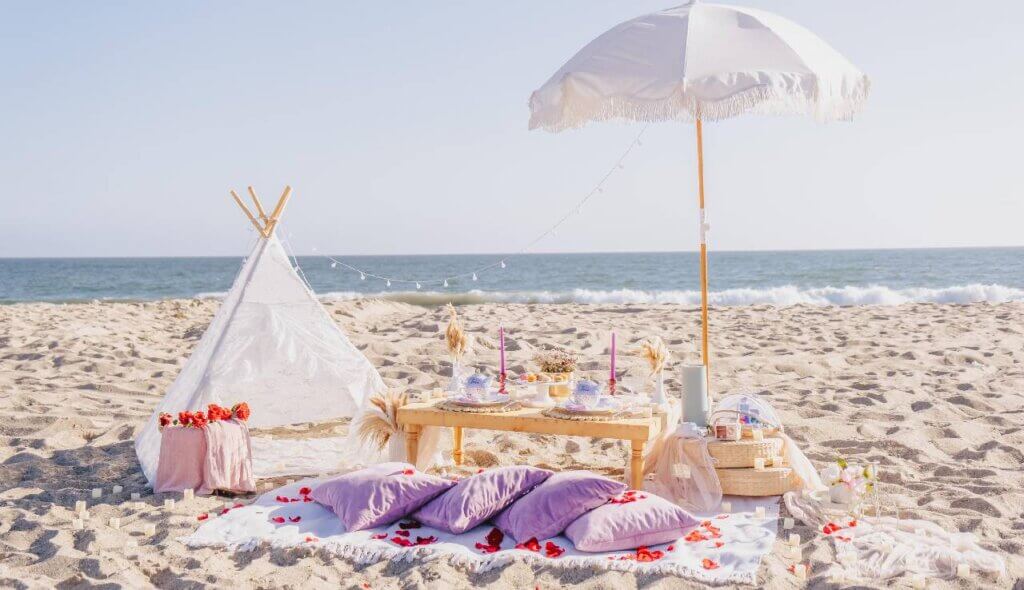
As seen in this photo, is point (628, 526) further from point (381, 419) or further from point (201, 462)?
point (201, 462)

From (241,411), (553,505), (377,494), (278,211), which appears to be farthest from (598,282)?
→ (553,505)

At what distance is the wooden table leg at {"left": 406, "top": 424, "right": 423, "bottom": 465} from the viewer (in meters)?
4.31

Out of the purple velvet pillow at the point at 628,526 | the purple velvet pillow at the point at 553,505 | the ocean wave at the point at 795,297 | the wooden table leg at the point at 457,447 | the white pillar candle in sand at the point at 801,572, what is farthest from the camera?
the ocean wave at the point at 795,297

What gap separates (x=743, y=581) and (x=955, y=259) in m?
42.2

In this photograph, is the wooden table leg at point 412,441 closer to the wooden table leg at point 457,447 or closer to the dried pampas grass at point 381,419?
the dried pampas grass at point 381,419

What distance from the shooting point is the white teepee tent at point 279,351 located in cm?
512

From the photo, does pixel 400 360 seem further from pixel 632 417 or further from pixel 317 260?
pixel 317 260

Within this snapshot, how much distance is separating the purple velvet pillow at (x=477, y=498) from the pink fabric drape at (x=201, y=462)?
1096 millimetres

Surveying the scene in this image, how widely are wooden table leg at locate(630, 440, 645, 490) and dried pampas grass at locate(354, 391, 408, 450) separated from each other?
1217mm

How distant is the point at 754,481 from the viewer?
398 cm

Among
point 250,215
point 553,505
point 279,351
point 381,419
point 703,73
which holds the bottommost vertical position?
point 553,505

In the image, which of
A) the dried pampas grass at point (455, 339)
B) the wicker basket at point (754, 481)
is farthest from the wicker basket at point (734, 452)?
the dried pampas grass at point (455, 339)

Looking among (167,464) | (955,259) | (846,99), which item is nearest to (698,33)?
(846,99)

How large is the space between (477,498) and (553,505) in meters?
0.33
